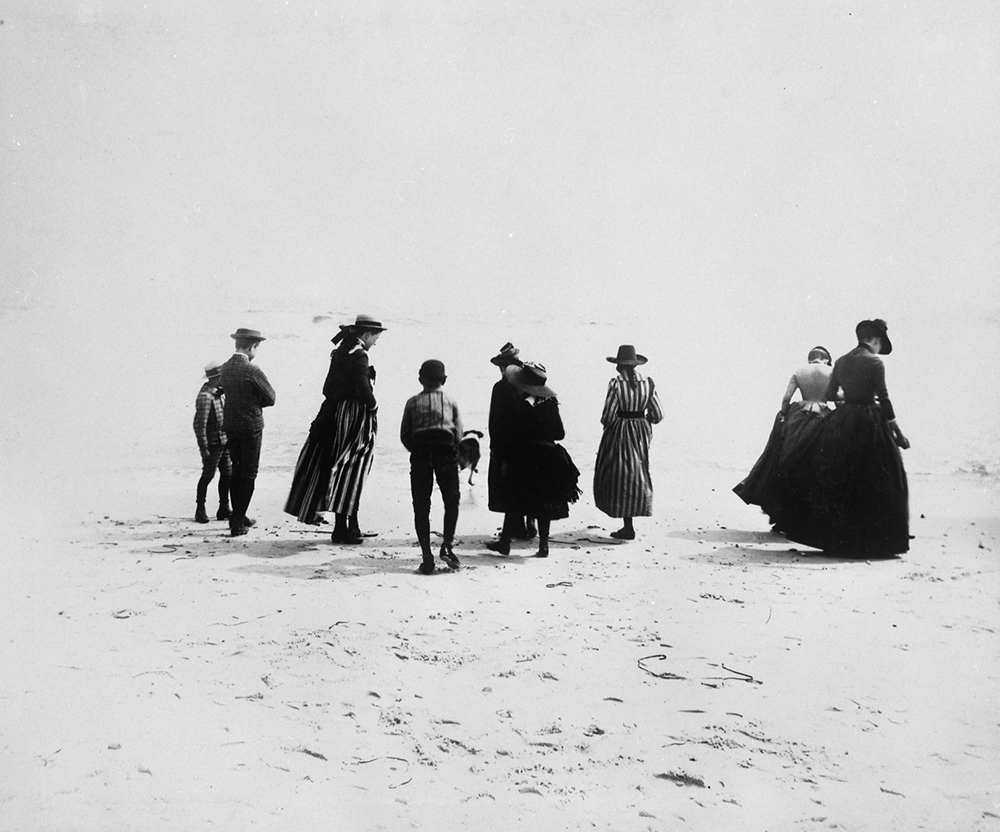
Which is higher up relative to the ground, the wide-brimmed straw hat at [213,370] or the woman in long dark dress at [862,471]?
the wide-brimmed straw hat at [213,370]

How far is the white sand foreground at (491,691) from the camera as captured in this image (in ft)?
11.1

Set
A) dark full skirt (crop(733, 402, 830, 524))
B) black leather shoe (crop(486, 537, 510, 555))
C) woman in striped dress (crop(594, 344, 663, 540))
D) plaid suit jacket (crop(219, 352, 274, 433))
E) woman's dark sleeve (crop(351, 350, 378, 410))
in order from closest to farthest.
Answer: woman's dark sleeve (crop(351, 350, 378, 410)), black leather shoe (crop(486, 537, 510, 555)), plaid suit jacket (crop(219, 352, 274, 433)), dark full skirt (crop(733, 402, 830, 524)), woman in striped dress (crop(594, 344, 663, 540))

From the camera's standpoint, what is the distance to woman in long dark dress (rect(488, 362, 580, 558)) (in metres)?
7.52

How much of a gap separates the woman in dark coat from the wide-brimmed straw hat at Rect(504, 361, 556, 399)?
1.28m

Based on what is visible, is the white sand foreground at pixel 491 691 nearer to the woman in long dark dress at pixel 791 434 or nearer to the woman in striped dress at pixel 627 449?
the woman in striped dress at pixel 627 449

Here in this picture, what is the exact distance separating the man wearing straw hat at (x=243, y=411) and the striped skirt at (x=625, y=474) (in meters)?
3.44

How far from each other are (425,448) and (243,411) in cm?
222

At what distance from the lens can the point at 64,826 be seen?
10.2 ft

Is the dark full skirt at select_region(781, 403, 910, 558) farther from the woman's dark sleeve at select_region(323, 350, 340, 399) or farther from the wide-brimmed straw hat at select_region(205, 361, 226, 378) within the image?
the wide-brimmed straw hat at select_region(205, 361, 226, 378)

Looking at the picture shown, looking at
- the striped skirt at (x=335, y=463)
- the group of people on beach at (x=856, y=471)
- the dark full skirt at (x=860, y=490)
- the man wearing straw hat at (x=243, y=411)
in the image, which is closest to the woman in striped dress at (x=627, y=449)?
the group of people on beach at (x=856, y=471)

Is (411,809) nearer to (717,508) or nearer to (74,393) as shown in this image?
(717,508)

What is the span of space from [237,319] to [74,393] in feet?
31.4

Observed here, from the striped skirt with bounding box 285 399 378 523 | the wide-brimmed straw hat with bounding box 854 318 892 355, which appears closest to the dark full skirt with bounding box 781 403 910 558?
the wide-brimmed straw hat with bounding box 854 318 892 355

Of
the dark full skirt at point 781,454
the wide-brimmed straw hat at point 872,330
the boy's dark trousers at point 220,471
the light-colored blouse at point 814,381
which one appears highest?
the wide-brimmed straw hat at point 872,330
